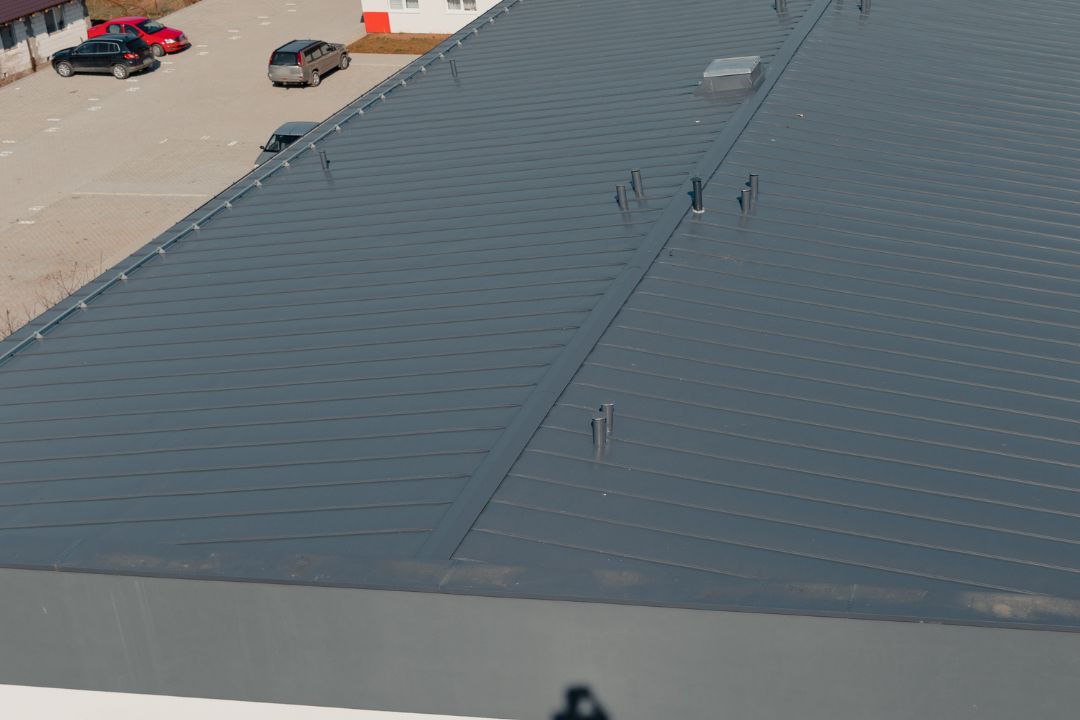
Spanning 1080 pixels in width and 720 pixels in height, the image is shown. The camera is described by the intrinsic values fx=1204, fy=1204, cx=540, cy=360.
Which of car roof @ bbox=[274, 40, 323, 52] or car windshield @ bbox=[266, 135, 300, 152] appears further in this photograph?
car roof @ bbox=[274, 40, 323, 52]

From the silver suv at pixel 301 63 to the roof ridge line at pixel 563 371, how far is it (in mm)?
20588

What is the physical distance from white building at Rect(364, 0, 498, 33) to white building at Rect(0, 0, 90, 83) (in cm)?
930

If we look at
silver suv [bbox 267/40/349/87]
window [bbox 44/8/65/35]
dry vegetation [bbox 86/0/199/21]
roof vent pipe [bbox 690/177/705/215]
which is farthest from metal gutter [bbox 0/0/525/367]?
dry vegetation [bbox 86/0/199/21]

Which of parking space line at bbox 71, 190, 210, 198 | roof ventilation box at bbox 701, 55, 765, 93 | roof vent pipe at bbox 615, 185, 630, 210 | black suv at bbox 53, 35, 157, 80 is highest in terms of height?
roof ventilation box at bbox 701, 55, 765, 93

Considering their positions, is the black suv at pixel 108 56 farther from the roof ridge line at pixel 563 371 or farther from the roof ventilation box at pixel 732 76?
the roof ridge line at pixel 563 371

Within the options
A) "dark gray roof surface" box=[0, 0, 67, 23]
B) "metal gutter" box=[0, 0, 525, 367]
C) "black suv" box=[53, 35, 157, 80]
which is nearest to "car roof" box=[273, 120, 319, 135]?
"metal gutter" box=[0, 0, 525, 367]

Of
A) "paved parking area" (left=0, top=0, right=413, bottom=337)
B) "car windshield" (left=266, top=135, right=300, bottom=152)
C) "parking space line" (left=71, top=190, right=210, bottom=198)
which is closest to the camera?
"paved parking area" (left=0, top=0, right=413, bottom=337)

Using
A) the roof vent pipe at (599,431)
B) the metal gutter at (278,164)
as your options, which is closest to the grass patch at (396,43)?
the metal gutter at (278,164)

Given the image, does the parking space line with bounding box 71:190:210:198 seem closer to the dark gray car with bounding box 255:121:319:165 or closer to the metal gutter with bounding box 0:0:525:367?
the dark gray car with bounding box 255:121:319:165

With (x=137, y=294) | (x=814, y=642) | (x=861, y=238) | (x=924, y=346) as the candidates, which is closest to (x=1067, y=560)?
(x=814, y=642)

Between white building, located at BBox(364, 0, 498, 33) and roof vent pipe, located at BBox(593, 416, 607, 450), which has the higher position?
roof vent pipe, located at BBox(593, 416, 607, 450)

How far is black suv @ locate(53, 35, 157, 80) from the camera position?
3447cm

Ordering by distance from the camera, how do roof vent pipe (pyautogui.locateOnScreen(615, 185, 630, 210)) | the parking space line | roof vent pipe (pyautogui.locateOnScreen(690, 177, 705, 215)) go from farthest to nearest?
the parking space line, roof vent pipe (pyautogui.locateOnScreen(615, 185, 630, 210)), roof vent pipe (pyautogui.locateOnScreen(690, 177, 705, 215))

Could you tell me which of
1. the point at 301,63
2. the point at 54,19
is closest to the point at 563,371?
the point at 301,63
